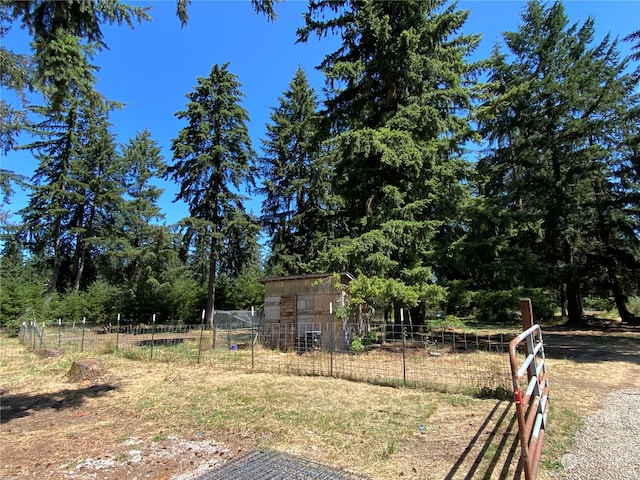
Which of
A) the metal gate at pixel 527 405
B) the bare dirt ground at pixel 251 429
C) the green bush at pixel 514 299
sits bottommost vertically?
the bare dirt ground at pixel 251 429

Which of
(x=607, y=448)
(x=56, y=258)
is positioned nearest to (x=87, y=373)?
(x=607, y=448)

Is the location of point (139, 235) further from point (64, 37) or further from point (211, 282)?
point (64, 37)

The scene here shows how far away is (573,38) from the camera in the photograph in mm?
20562

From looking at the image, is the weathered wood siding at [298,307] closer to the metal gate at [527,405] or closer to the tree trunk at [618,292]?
the metal gate at [527,405]

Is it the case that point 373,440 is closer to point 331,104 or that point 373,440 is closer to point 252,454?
point 252,454

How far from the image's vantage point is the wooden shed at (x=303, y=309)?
12867 mm

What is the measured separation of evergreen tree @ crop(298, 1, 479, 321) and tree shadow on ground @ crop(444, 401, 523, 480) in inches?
285

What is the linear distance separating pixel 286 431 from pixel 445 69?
46.3ft

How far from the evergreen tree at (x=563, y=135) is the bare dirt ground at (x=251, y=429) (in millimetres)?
13133

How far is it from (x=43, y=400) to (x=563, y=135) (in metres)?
23.5

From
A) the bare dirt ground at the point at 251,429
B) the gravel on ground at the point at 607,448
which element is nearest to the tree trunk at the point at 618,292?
the bare dirt ground at the point at 251,429

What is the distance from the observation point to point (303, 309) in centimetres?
1389

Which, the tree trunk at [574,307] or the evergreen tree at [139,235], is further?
the evergreen tree at [139,235]

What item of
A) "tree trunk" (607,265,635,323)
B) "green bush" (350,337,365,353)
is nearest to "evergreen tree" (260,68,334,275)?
"green bush" (350,337,365,353)
